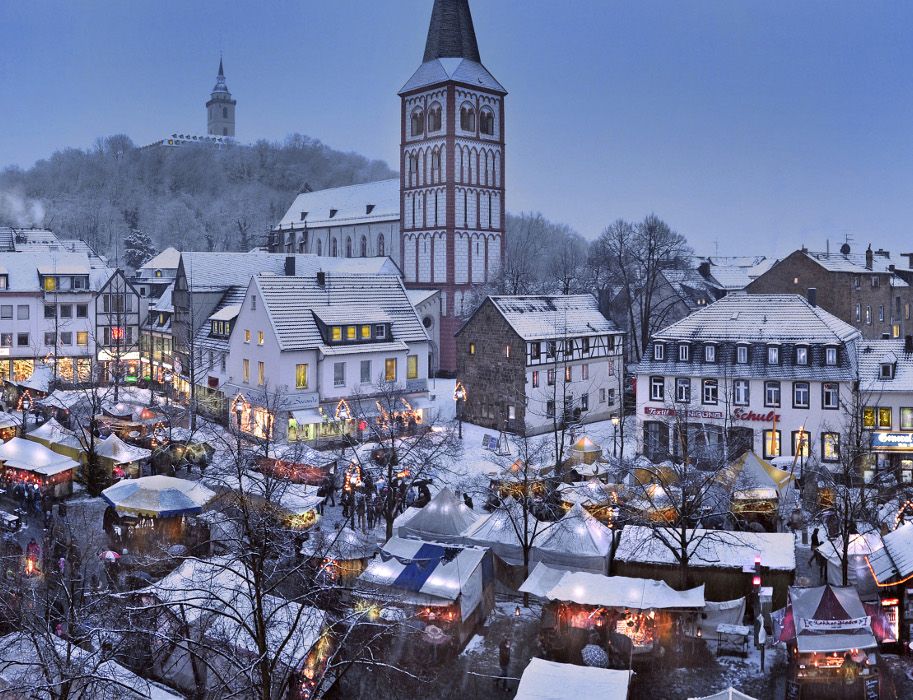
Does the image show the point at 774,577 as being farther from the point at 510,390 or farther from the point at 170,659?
the point at 510,390

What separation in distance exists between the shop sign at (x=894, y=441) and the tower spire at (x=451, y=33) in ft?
158

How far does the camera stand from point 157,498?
29.4m

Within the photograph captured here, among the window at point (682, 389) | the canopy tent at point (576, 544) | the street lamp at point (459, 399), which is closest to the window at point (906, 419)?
the window at point (682, 389)

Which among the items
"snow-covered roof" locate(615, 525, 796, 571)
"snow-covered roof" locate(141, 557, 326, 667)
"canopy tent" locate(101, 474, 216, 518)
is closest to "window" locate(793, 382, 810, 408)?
"snow-covered roof" locate(615, 525, 796, 571)

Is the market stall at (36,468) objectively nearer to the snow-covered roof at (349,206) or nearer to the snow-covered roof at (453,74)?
the snow-covered roof at (453,74)

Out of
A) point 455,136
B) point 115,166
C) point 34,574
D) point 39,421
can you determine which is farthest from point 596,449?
point 115,166

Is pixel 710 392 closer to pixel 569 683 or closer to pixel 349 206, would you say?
pixel 569 683

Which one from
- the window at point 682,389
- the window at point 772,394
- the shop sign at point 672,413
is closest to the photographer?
the window at point 772,394

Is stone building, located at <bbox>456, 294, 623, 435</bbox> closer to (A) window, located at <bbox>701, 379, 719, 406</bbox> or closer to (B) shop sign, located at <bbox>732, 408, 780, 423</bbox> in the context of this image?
(A) window, located at <bbox>701, 379, 719, 406</bbox>

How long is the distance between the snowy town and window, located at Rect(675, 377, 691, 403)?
0.34 ft

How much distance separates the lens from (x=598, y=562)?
2558 centimetres

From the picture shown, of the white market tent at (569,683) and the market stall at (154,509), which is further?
the market stall at (154,509)

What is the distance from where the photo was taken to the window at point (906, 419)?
39781 millimetres

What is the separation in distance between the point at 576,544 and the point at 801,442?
18.1 metres
